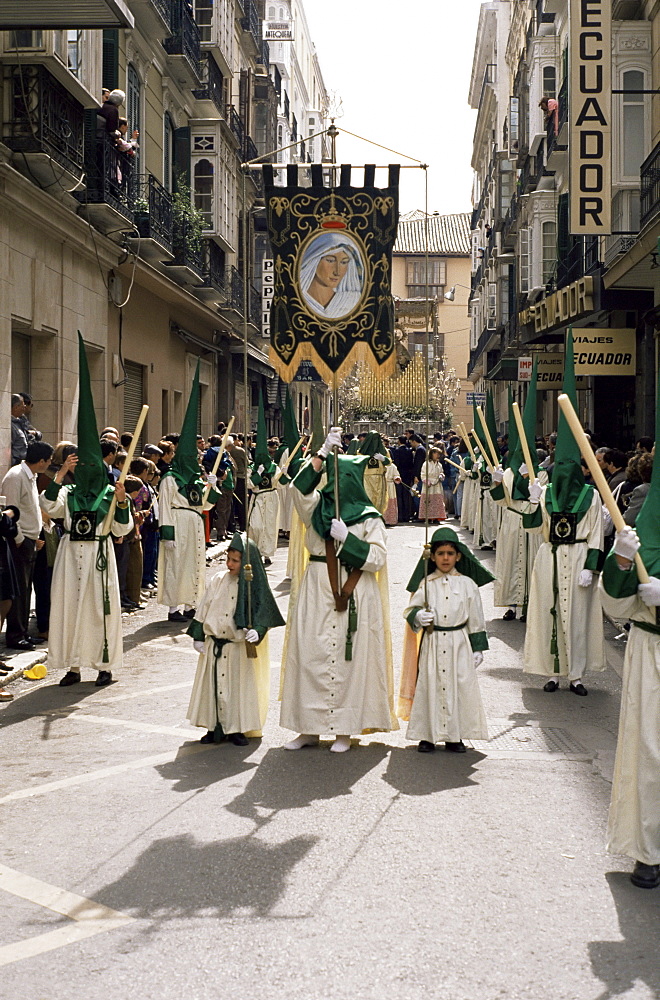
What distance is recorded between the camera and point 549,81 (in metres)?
28.6

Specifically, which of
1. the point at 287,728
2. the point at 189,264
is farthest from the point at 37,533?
the point at 189,264

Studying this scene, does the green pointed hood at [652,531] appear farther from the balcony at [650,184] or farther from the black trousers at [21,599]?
the balcony at [650,184]

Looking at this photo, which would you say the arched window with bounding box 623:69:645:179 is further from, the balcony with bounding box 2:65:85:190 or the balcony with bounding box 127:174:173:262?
the balcony with bounding box 2:65:85:190

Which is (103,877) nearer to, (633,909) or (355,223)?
(633,909)

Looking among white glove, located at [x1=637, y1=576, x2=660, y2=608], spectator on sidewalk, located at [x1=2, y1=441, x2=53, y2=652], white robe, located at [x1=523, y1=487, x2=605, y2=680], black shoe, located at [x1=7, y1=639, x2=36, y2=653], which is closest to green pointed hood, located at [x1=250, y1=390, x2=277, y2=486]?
spectator on sidewalk, located at [x1=2, y1=441, x2=53, y2=652]

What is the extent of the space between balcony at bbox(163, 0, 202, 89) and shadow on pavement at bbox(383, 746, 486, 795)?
19049 millimetres

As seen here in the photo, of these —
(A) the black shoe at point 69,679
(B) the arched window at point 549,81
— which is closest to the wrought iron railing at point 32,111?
(A) the black shoe at point 69,679

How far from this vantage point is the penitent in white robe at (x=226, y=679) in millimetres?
6977

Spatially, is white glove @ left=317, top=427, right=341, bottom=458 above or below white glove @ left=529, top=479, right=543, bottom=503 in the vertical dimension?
above

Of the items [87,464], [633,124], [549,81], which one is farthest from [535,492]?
[549,81]

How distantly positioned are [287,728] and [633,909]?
291cm

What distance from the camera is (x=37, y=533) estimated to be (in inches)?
388

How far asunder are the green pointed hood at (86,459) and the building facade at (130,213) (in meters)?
1.28

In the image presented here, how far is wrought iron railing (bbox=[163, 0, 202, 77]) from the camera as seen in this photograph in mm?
23000
